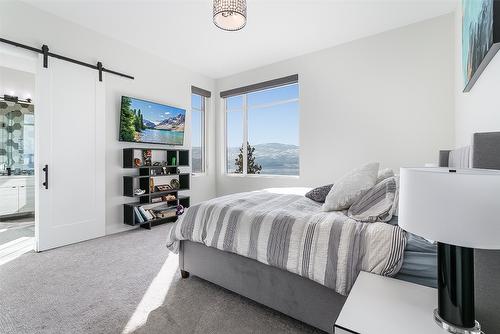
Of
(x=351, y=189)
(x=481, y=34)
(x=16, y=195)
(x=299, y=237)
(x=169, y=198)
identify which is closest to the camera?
(x=481, y=34)

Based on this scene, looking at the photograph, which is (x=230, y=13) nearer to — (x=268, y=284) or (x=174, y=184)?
(x=268, y=284)

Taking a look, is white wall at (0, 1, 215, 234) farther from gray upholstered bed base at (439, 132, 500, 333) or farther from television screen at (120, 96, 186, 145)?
gray upholstered bed base at (439, 132, 500, 333)

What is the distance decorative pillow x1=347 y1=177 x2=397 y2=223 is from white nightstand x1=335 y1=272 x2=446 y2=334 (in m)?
0.48

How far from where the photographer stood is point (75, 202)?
3.12 meters

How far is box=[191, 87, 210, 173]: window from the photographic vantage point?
4.98 metres

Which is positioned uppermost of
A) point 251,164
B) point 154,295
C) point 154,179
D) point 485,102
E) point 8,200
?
point 485,102

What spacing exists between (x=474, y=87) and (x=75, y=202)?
4374mm

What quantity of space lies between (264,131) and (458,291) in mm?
4207

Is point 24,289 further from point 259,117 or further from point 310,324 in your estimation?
point 259,117

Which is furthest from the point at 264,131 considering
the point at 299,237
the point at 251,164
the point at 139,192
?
the point at 299,237

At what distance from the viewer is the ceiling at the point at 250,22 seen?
9.12 ft

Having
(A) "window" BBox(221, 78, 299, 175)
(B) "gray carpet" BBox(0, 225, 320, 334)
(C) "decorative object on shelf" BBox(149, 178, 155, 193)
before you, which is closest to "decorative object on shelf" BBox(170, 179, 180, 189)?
(C) "decorative object on shelf" BBox(149, 178, 155, 193)

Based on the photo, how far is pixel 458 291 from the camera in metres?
0.77

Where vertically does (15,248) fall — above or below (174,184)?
below
